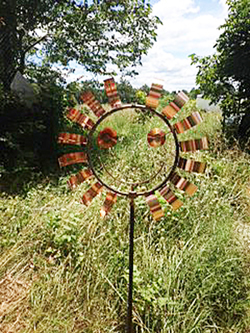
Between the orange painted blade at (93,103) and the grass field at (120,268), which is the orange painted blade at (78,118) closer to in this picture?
the orange painted blade at (93,103)

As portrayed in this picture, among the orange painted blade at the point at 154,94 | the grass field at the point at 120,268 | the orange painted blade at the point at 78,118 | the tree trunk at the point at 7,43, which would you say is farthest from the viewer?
the tree trunk at the point at 7,43

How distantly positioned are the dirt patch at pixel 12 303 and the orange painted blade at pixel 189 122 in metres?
1.41

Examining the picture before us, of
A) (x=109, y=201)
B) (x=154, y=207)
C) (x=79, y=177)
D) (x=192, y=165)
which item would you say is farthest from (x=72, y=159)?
(x=192, y=165)

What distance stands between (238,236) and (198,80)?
3.77 meters

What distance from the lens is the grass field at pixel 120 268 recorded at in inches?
72.3

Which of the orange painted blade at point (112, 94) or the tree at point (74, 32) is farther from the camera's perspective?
the tree at point (74, 32)

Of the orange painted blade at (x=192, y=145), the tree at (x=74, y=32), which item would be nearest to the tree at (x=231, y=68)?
the tree at (x=74, y=32)

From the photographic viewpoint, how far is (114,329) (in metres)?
1.82

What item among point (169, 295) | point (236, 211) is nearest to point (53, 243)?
point (169, 295)

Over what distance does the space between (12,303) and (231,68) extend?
431cm

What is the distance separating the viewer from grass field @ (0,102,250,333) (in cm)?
184

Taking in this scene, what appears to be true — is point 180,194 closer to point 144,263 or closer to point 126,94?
point 144,263

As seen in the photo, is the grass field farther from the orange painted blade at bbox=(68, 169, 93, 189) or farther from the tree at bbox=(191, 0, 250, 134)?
the tree at bbox=(191, 0, 250, 134)

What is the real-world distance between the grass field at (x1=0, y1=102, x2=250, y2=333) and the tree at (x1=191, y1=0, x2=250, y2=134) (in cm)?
273
